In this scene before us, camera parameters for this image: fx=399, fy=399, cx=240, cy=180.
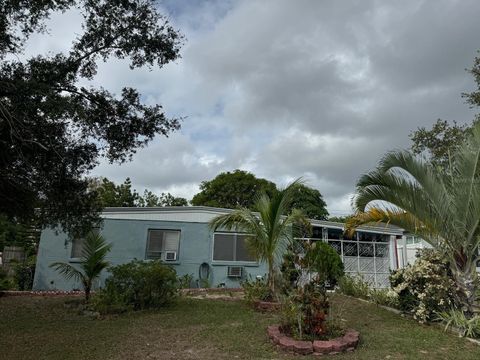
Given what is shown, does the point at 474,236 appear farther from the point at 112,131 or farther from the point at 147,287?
the point at 112,131

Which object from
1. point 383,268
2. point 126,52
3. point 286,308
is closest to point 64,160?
point 126,52

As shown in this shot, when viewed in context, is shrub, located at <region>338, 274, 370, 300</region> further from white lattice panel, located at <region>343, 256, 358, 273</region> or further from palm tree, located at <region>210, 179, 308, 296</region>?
white lattice panel, located at <region>343, 256, 358, 273</region>

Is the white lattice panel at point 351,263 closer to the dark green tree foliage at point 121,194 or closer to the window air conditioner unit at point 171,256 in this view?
the window air conditioner unit at point 171,256

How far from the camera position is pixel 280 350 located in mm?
5551

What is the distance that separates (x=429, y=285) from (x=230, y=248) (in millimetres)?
7483

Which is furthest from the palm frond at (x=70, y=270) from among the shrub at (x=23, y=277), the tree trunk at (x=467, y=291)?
the tree trunk at (x=467, y=291)

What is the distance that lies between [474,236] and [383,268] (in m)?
10.5

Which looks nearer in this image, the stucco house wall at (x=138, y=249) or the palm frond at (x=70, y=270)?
the palm frond at (x=70, y=270)

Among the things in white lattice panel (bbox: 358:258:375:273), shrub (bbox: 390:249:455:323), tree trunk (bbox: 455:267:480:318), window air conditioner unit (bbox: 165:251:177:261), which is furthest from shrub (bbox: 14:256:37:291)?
tree trunk (bbox: 455:267:480:318)

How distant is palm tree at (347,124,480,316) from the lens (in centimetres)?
675

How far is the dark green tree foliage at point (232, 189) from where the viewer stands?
3130cm

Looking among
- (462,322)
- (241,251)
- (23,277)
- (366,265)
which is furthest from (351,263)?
(23,277)

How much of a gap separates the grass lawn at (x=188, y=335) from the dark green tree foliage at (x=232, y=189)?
74.0 feet

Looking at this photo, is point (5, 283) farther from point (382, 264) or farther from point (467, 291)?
point (382, 264)
